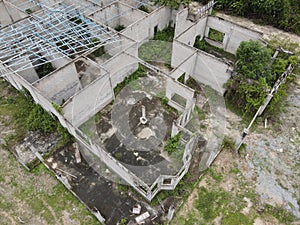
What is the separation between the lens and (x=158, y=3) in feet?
70.6

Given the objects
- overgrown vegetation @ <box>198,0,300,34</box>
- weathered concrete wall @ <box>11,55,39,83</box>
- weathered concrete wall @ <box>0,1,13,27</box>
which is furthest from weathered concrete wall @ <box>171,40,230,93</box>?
weathered concrete wall @ <box>0,1,13,27</box>

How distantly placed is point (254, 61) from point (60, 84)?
12.7m

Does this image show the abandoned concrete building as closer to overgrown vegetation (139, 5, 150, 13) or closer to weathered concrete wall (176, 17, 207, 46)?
weathered concrete wall (176, 17, 207, 46)

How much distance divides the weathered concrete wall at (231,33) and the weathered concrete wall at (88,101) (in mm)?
10781

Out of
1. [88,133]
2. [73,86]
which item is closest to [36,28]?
[73,86]

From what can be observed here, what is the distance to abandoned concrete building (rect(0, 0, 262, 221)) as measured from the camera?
45.0 feet

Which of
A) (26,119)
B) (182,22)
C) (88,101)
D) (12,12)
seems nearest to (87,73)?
(88,101)

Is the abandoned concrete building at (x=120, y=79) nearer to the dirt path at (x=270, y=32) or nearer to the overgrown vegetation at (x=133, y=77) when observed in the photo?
the overgrown vegetation at (x=133, y=77)

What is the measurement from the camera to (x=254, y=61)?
15.5 metres

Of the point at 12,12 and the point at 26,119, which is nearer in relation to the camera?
the point at 26,119

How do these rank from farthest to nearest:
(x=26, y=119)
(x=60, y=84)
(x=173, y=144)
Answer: (x=26, y=119), (x=60, y=84), (x=173, y=144)

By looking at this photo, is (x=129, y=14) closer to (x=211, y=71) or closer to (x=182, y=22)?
(x=182, y=22)

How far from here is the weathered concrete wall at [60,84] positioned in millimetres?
14505

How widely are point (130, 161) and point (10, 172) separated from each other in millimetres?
6846
